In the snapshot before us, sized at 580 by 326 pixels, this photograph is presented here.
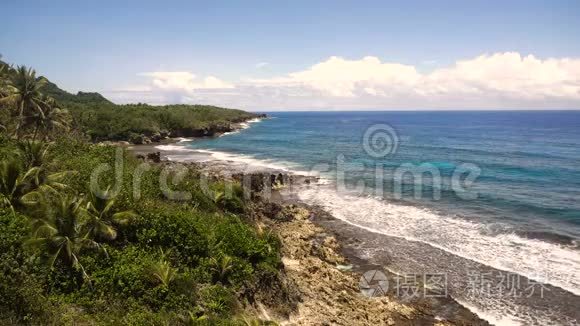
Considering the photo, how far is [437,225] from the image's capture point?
33.1m

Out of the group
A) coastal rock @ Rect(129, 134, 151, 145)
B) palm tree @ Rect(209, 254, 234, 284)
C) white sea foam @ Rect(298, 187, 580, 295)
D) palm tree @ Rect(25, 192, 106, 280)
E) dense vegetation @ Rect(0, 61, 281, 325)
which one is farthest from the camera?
coastal rock @ Rect(129, 134, 151, 145)

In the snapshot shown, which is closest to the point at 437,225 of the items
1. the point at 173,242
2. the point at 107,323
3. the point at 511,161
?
the point at 173,242

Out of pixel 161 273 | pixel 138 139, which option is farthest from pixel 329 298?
pixel 138 139

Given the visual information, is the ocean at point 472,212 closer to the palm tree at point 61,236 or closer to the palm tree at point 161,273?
the palm tree at point 161,273

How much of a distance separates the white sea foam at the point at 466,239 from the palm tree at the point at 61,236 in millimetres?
21786

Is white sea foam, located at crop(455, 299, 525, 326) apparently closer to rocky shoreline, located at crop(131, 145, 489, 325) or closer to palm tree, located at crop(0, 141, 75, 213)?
rocky shoreline, located at crop(131, 145, 489, 325)

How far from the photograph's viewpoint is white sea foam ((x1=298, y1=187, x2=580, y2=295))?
24.5 meters

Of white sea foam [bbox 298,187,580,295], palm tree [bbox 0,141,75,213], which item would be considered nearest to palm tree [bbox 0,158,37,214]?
palm tree [bbox 0,141,75,213]

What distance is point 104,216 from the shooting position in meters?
17.4

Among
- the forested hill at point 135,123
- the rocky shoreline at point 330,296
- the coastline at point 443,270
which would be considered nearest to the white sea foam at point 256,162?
the coastline at point 443,270

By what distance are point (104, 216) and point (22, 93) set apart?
33940mm

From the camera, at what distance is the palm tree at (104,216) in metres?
16.5

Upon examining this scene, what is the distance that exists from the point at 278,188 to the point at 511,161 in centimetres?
3783

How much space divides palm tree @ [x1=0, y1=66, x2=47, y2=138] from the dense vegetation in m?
21.4
